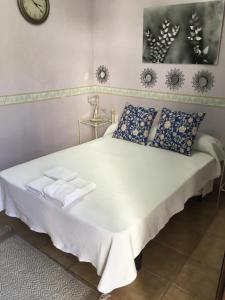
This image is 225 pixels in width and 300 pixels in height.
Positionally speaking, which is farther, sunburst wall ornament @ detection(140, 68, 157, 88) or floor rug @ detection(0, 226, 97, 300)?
sunburst wall ornament @ detection(140, 68, 157, 88)

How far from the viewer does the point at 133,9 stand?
304 cm

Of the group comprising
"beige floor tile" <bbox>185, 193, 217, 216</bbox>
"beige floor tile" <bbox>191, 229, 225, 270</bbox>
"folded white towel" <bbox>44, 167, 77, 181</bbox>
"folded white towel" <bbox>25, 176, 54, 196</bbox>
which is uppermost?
"folded white towel" <bbox>44, 167, 77, 181</bbox>

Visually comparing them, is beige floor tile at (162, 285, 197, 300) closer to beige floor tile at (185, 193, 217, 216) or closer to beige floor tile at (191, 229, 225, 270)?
beige floor tile at (191, 229, 225, 270)

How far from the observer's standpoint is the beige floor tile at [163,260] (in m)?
1.83

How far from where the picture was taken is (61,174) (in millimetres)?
2008

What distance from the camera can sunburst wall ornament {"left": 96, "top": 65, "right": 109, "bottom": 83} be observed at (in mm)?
3504

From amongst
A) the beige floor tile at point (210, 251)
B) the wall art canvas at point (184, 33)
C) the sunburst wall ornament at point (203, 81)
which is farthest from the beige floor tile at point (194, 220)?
the wall art canvas at point (184, 33)

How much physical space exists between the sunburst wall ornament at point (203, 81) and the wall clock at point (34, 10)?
5.62 ft

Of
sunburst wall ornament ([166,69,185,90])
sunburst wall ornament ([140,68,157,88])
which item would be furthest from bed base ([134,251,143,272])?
sunburst wall ornament ([140,68,157,88])

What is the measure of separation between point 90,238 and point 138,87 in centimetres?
219

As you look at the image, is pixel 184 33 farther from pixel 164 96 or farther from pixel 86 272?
pixel 86 272

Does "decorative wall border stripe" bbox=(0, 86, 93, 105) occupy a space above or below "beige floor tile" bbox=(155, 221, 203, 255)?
above

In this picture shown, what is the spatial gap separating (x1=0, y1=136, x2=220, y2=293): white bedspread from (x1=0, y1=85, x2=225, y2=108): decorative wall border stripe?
2.07ft

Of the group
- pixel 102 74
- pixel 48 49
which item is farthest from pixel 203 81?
pixel 48 49
